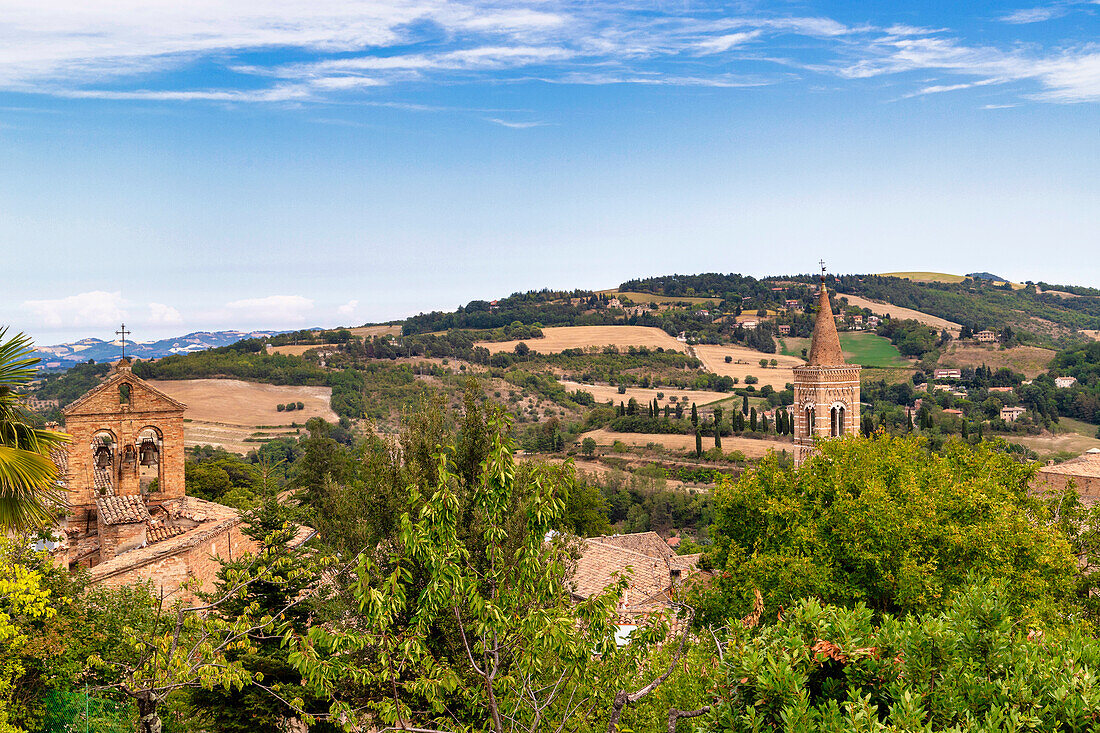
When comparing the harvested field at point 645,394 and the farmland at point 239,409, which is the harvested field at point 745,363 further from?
the farmland at point 239,409

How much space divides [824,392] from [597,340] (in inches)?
3588

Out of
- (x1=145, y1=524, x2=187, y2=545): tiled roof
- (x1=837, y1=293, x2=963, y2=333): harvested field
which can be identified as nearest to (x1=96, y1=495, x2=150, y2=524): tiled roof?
(x1=145, y1=524, x2=187, y2=545): tiled roof

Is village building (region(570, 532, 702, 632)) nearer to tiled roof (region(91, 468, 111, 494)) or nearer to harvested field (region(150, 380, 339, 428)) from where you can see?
tiled roof (region(91, 468, 111, 494))

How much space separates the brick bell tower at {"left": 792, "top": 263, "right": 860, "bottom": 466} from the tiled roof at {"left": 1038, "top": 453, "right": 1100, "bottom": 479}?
370 inches

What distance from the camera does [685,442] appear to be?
78.6 metres

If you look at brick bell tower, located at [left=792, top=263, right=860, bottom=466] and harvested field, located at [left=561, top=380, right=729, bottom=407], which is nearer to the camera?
brick bell tower, located at [left=792, top=263, right=860, bottom=466]

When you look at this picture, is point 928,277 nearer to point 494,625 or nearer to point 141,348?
point 141,348

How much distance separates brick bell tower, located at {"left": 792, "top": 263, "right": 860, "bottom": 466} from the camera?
128 feet

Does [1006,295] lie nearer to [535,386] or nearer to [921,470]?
[535,386]

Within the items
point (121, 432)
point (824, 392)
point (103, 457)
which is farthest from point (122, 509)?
point (824, 392)

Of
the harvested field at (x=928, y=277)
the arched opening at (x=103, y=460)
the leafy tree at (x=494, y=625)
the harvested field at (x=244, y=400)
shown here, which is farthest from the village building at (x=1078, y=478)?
the harvested field at (x=928, y=277)

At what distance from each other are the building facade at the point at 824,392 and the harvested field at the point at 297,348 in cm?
8776

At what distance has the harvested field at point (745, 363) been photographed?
11038 centimetres

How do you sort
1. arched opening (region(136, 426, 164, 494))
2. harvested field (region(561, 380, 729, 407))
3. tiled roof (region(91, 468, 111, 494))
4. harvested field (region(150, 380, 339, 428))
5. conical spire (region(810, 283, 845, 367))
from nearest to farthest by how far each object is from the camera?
1. tiled roof (region(91, 468, 111, 494))
2. arched opening (region(136, 426, 164, 494))
3. conical spire (region(810, 283, 845, 367))
4. harvested field (region(150, 380, 339, 428))
5. harvested field (region(561, 380, 729, 407))
